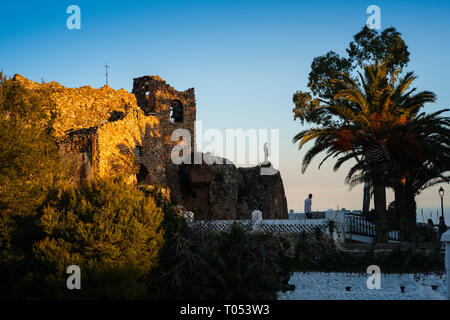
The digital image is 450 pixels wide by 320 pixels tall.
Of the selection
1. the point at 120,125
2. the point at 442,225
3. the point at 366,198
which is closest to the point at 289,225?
the point at 442,225

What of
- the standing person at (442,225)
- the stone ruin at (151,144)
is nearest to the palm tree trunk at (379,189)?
the standing person at (442,225)

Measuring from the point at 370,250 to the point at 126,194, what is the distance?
8.34 m

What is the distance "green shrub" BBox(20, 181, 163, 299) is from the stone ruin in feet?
25.2

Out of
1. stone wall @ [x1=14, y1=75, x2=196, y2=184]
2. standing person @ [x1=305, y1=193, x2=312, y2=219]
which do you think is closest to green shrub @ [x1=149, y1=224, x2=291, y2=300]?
stone wall @ [x1=14, y1=75, x2=196, y2=184]

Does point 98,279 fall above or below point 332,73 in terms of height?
below

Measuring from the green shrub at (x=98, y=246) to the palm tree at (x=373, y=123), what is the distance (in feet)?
32.2

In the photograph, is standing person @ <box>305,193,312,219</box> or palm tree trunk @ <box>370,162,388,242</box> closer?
palm tree trunk @ <box>370,162,388,242</box>

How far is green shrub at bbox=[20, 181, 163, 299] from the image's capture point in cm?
976

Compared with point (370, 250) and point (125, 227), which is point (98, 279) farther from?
point (370, 250)

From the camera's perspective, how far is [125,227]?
10352 millimetres

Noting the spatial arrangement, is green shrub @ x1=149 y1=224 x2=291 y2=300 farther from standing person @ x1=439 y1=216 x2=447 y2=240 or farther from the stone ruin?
standing person @ x1=439 y1=216 x2=447 y2=240

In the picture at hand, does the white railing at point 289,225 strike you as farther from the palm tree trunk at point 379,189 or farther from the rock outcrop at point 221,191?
the rock outcrop at point 221,191
